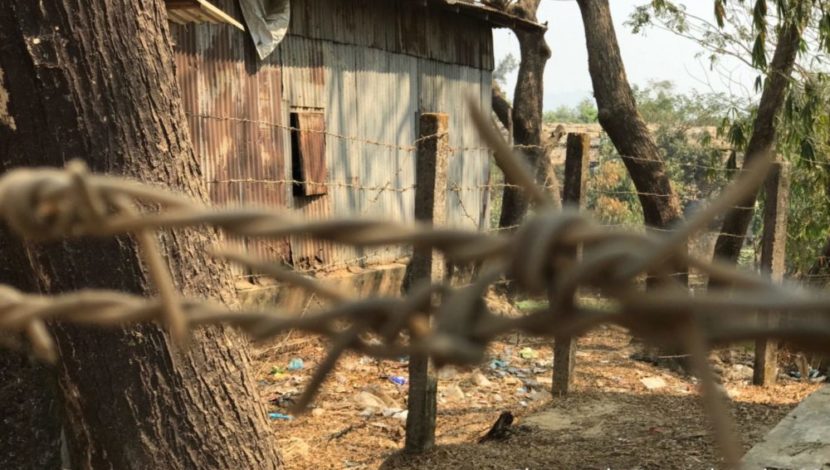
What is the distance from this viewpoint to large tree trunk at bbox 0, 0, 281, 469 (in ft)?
8.18

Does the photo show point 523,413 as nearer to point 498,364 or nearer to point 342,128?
point 498,364

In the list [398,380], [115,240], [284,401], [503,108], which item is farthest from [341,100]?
[115,240]

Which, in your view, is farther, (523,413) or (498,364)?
(498,364)

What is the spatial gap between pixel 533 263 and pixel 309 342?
24.2 ft

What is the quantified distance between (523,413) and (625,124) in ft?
13.3

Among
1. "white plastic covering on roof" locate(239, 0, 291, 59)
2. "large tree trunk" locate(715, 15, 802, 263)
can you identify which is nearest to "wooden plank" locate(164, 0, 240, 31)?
"white plastic covering on roof" locate(239, 0, 291, 59)

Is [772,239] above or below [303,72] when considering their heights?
below

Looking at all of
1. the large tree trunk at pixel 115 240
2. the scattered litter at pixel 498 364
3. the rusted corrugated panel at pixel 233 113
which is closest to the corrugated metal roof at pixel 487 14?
the rusted corrugated panel at pixel 233 113

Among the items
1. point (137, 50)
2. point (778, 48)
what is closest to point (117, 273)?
point (137, 50)

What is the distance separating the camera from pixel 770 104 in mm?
8219

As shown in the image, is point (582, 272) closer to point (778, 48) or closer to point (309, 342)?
point (309, 342)

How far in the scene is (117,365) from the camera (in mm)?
2531

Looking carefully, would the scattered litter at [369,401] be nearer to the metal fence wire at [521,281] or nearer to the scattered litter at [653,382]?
the scattered litter at [653,382]

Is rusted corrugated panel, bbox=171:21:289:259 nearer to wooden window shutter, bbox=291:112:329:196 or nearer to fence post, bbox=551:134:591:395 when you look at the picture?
wooden window shutter, bbox=291:112:329:196
